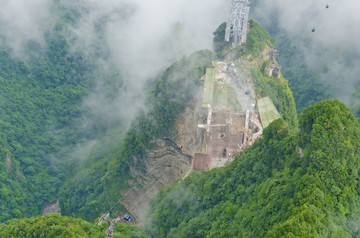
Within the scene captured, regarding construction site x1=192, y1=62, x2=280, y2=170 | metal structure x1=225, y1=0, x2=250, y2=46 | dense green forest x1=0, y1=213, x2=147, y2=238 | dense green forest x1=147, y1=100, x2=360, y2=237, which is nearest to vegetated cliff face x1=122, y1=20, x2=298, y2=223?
construction site x1=192, y1=62, x2=280, y2=170

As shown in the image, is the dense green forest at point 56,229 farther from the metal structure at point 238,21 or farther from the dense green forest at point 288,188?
the metal structure at point 238,21

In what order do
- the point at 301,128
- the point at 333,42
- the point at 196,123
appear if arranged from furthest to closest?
the point at 333,42 → the point at 196,123 → the point at 301,128

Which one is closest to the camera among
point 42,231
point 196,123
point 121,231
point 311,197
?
point 311,197

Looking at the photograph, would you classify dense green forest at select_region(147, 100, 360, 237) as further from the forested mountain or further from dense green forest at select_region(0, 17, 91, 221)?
dense green forest at select_region(0, 17, 91, 221)

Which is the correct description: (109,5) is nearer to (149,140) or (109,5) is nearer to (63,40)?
(63,40)

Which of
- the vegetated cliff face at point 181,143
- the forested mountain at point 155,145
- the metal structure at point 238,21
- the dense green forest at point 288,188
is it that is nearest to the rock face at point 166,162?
the vegetated cliff face at point 181,143

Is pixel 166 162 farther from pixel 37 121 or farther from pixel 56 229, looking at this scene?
pixel 37 121

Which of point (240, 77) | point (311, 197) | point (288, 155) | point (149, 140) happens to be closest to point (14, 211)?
point (149, 140)
